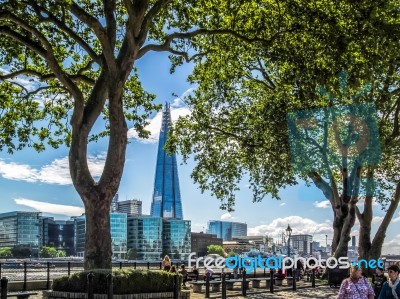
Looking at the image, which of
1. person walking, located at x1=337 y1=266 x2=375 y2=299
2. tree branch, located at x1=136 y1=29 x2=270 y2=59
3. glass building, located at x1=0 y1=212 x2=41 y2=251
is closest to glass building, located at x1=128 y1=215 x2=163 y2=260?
glass building, located at x1=0 y1=212 x2=41 y2=251

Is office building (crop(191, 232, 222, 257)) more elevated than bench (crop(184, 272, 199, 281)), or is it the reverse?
bench (crop(184, 272, 199, 281))

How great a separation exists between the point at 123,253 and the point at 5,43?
173 metres

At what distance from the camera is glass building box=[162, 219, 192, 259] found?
190 m

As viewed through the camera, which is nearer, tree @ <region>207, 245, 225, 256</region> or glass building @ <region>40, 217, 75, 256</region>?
tree @ <region>207, 245, 225, 256</region>

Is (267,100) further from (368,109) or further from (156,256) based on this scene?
(156,256)

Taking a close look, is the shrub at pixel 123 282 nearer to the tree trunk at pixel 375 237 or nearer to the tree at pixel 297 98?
the tree at pixel 297 98

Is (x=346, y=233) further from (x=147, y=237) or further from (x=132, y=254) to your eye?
(x=147, y=237)

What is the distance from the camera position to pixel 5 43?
2092 centimetres

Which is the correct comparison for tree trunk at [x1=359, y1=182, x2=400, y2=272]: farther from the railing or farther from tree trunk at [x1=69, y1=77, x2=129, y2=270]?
tree trunk at [x1=69, y1=77, x2=129, y2=270]

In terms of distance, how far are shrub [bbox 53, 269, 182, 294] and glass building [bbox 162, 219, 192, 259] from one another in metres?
174

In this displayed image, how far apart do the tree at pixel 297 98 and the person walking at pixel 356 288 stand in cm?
933

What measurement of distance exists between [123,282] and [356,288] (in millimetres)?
6411

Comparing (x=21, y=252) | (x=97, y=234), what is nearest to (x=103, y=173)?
(x=97, y=234)

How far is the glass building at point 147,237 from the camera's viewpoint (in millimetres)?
189375
